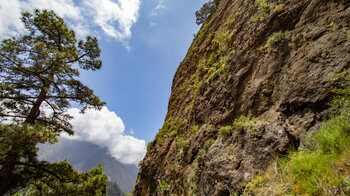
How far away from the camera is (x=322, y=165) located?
8.45ft

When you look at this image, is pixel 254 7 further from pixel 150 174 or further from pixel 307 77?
pixel 150 174

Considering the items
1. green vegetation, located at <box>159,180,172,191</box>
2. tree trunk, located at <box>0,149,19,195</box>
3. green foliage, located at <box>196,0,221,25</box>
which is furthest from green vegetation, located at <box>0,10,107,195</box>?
green foliage, located at <box>196,0,221,25</box>

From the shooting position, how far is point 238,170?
15.6 feet

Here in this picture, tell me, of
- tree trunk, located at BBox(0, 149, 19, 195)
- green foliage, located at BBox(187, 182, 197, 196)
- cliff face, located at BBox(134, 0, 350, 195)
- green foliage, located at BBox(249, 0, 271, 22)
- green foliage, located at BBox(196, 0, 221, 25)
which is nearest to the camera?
cliff face, located at BBox(134, 0, 350, 195)

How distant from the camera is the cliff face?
4273 millimetres

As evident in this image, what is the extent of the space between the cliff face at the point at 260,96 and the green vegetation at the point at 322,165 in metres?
0.34

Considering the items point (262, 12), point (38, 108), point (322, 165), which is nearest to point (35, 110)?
point (38, 108)

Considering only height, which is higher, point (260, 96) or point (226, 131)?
point (260, 96)

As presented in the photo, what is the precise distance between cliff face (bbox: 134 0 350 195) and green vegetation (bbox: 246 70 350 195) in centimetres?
34

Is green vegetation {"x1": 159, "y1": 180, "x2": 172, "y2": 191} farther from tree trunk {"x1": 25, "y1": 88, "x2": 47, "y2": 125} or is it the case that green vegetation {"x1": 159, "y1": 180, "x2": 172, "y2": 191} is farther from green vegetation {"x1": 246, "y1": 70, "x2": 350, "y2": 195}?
tree trunk {"x1": 25, "y1": 88, "x2": 47, "y2": 125}

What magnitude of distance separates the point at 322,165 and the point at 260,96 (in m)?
3.78

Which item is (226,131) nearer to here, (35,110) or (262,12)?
(262,12)

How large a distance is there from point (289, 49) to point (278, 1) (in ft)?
11.6

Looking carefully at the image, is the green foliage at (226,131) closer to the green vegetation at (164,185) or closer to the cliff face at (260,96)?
the cliff face at (260,96)
